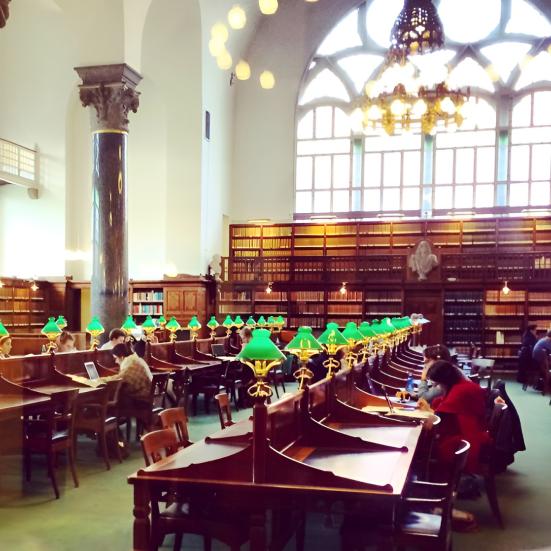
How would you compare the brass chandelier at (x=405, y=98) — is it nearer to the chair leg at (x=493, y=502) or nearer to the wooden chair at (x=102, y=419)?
the wooden chair at (x=102, y=419)

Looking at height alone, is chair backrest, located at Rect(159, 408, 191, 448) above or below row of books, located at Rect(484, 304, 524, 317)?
below

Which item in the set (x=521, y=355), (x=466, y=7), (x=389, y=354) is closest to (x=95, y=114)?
(x=389, y=354)

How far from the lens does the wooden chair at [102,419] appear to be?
5805 millimetres

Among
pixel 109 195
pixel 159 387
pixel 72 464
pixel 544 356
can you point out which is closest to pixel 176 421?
pixel 72 464

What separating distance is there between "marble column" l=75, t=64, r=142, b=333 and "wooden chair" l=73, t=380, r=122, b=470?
4.65m

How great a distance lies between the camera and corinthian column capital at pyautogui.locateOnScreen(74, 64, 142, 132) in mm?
10945

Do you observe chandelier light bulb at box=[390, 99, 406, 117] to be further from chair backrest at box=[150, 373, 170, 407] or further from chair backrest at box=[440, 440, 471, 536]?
chair backrest at box=[440, 440, 471, 536]

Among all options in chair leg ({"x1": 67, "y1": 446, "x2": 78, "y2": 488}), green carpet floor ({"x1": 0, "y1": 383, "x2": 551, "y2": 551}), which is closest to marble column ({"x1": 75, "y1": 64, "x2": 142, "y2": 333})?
green carpet floor ({"x1": 0, "y1": 383, "x2": 551, "y2": 551})

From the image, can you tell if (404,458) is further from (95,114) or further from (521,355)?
(521,355)

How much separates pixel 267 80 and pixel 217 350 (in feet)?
30.9

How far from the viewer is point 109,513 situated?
15.5ft

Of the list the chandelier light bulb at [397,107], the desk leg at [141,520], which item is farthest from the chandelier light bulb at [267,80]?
the desk leg at [141,520]

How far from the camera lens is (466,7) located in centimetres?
1733

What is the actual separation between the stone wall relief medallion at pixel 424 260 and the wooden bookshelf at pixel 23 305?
28.6ft
